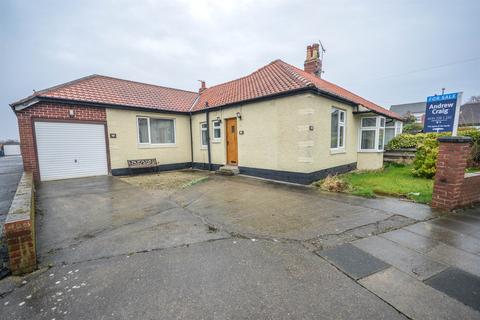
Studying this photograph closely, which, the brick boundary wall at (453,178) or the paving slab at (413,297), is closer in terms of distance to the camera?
the paving slab at (413,297)

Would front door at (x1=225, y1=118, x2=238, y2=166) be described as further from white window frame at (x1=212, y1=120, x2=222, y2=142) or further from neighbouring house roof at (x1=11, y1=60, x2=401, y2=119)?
neighbouring house roof at (x1=11, y1=60, x2=401, y2=119)

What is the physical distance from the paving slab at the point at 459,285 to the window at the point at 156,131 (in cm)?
1159

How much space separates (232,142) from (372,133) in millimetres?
7161

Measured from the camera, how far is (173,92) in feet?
43.9

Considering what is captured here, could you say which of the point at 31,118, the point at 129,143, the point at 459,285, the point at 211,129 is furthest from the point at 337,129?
the point at 31,118

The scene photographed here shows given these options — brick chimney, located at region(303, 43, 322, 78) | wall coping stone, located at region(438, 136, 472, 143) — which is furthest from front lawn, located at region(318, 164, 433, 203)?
brick chimney, located at region(303, 43, 322, 78)

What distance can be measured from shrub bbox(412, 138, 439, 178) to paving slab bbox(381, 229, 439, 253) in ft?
18.9

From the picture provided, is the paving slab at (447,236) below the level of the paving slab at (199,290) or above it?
below

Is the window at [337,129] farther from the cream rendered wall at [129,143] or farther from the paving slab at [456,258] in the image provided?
the cream rendered wall at [129,143]

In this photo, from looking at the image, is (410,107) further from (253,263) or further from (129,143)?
(253,263)

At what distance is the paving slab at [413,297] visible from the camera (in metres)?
1.74

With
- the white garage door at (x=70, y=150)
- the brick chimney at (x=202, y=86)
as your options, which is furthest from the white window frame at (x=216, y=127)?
the white garage door at (x=70, y=150)

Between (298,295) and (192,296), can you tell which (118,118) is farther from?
(298,295)

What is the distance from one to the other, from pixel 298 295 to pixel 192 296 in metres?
1.12
